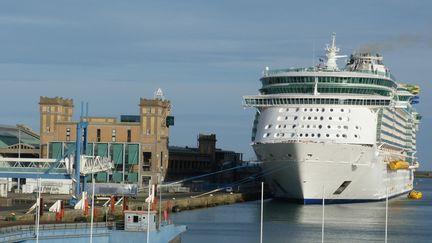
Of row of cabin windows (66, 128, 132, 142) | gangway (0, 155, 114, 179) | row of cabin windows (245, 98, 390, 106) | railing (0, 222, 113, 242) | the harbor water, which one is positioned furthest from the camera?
row of cabin windows (66, 128, 132, 142)

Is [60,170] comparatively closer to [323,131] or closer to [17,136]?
[323,131]

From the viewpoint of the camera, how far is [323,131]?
300ft

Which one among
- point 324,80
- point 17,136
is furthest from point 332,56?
point 17,136

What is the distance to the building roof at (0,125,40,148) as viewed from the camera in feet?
448

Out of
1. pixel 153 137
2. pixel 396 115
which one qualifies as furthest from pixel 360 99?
pixel 153 137

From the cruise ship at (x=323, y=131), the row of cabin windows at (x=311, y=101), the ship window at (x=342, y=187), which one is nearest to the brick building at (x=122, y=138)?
the cruise ship at (x=323, y=131)

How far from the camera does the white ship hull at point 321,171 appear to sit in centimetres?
9050

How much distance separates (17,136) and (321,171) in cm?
6226

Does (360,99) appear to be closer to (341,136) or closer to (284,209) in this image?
(341,136)

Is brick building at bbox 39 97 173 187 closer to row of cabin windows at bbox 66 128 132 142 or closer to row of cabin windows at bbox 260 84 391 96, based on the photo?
row of cabin windows at bbox 66 128 132 142

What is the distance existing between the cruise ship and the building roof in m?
45.4

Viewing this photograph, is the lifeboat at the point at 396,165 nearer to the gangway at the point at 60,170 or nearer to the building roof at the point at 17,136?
the gangway at the point at 60,170

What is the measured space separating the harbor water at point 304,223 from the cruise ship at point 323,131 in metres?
1.99

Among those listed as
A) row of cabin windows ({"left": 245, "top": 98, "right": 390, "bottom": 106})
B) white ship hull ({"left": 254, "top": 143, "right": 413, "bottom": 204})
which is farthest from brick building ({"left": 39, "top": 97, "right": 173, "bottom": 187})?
white ship hull ({"left": 254, "top": 143, "right": 413, "bottom": 204})
